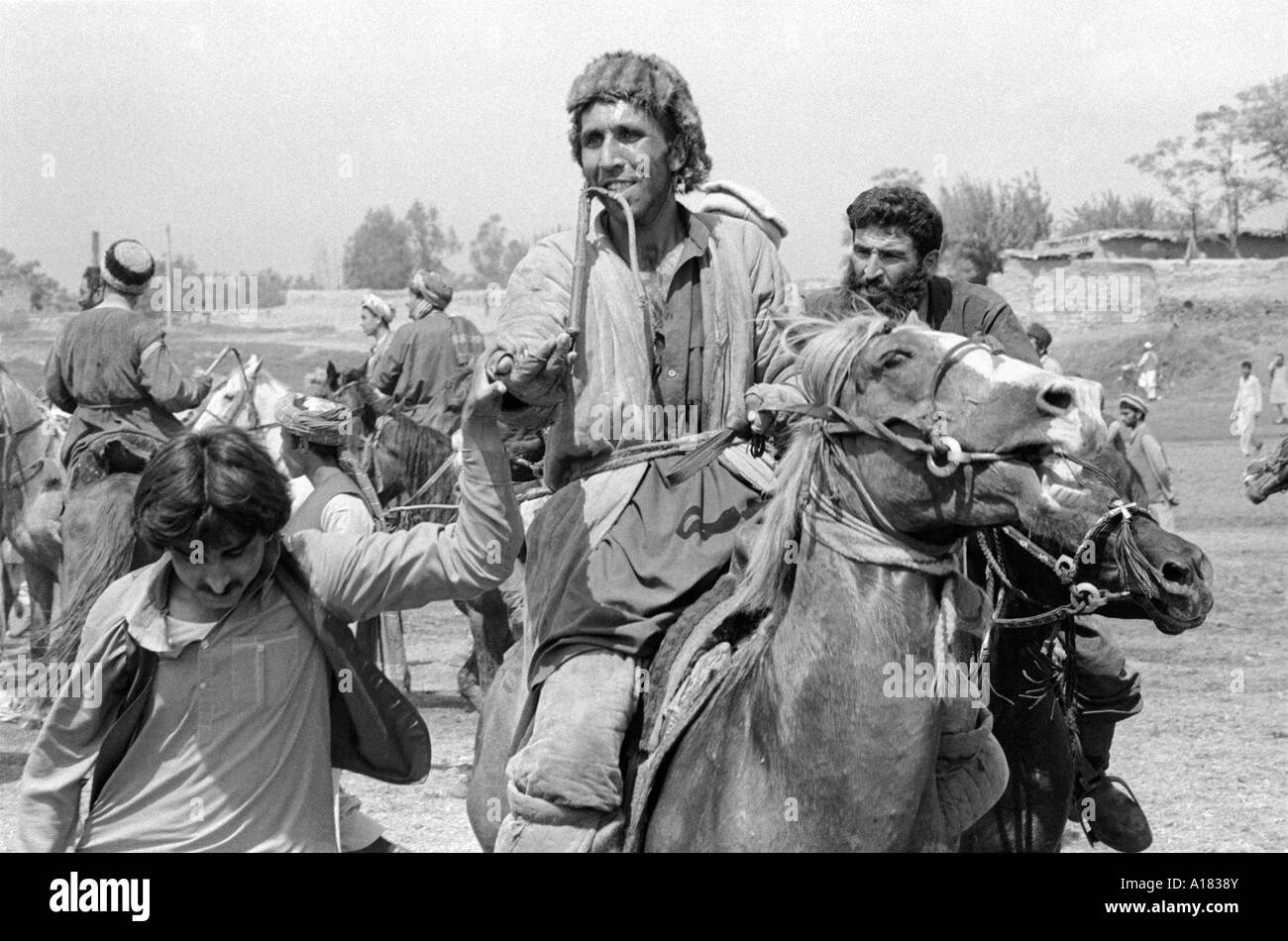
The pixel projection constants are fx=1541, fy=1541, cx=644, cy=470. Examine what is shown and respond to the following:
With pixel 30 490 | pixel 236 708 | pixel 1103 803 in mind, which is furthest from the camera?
pixel 30 490

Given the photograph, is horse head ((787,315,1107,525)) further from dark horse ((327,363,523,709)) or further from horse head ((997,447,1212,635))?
dark horse ((327,363,523,709))

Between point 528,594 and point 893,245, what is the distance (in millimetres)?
1691

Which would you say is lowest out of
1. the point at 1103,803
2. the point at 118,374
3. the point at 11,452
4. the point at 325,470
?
the point at 1103,803

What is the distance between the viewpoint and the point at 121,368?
846 cm

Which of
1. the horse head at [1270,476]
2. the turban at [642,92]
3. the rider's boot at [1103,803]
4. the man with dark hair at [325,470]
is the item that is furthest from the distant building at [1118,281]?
the turban at [642,92]

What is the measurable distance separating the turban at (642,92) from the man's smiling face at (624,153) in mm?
24

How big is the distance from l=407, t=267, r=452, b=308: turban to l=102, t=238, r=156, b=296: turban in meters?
3.89

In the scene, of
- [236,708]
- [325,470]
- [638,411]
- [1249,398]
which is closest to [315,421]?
[325,470]

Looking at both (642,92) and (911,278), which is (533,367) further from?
(911,278)

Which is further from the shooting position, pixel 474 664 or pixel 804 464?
pixel 474 664

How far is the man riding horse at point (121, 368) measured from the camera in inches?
329

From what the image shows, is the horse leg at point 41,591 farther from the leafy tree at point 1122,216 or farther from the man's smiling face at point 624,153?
the leafy tree at point 1122,216

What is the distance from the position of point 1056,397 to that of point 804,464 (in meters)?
0.60
